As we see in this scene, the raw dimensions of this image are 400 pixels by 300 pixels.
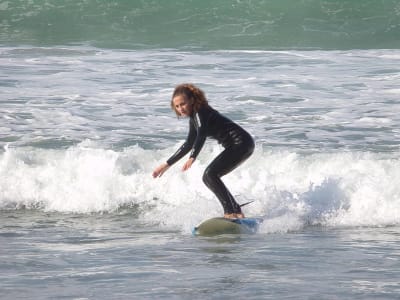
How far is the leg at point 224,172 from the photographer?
33.2 feet

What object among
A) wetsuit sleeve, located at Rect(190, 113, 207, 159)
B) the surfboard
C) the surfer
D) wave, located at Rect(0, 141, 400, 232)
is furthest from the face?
wave, located at Rect(0, 141, 400, 232)

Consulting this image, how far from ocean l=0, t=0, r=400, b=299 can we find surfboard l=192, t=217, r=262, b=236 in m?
0.15

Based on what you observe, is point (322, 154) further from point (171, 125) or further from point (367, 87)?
point (367, 87)

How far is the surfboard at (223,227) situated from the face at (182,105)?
107cm

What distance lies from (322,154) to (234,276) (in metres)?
6.18

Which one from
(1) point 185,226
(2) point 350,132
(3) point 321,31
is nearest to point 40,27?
(3) point 321,31

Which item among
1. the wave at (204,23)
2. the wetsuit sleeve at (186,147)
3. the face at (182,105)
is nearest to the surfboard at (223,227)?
the wetsuit sleeve at (186,147)

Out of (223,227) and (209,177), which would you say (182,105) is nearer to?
(209,177)

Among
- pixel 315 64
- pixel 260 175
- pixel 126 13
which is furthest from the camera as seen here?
pixel 126 13

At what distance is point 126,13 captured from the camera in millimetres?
29391

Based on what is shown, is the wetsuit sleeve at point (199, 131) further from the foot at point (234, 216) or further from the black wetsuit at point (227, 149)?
the foot at point (234, 216)

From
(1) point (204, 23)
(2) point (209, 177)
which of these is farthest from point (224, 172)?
(1) point (204, 23)

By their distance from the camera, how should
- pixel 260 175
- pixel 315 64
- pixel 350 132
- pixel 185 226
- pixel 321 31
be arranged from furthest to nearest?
1. pixel 321 31
2. pixel 315 64
3. pixel 350 132
4. pixel 260 175
5. pixel 185 226

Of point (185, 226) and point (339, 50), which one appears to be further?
point (339, 50)
